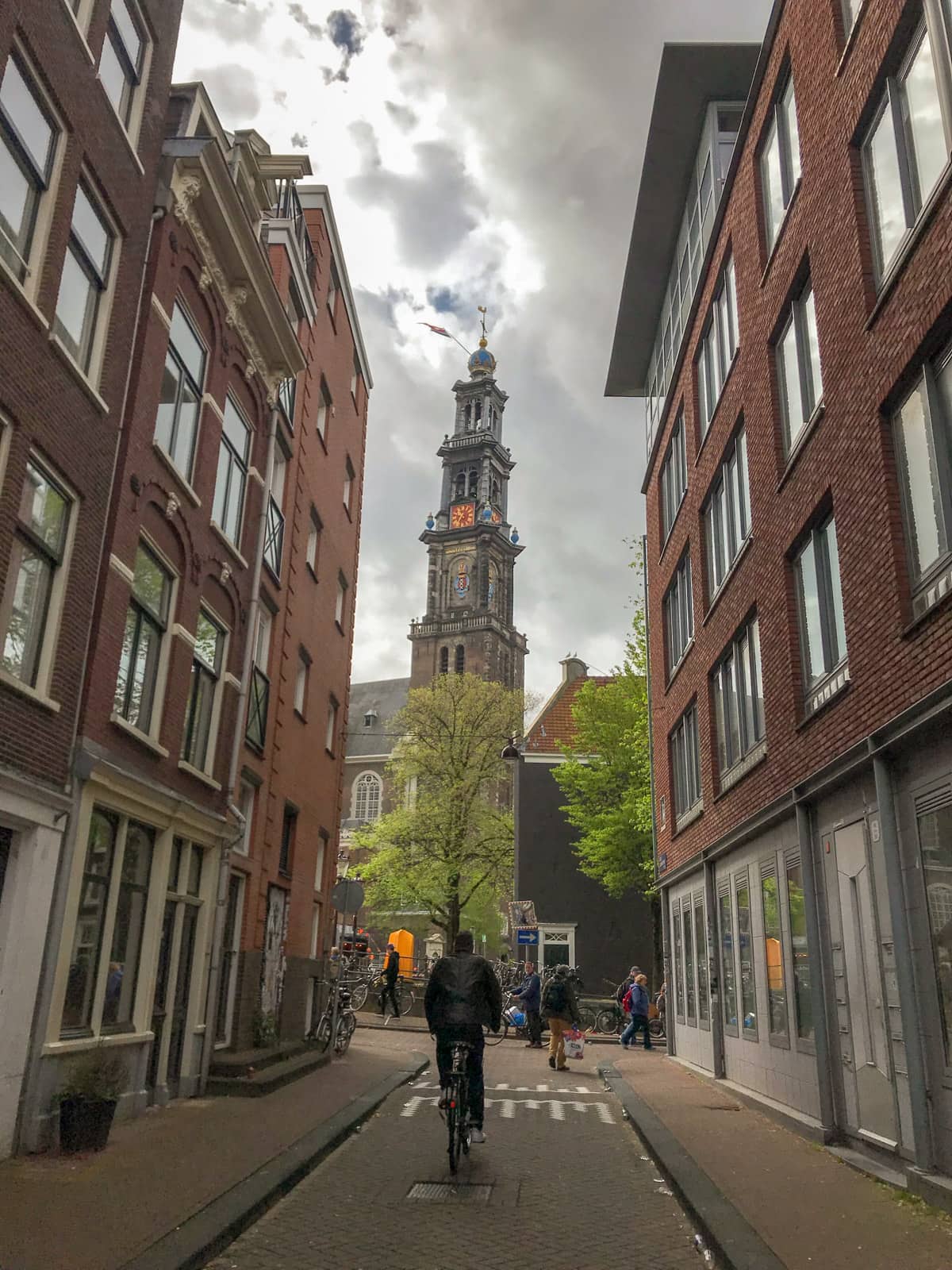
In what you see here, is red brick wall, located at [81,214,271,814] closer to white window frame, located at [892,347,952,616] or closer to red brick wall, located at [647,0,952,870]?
red brick wall, located at [647,0,952,870]

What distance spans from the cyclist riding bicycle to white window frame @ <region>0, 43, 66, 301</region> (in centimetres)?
689

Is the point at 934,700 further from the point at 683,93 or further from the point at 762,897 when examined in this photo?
the point at 683,93

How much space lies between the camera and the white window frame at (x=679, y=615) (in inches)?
831

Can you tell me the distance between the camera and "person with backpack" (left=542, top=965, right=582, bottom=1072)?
17.5 metres

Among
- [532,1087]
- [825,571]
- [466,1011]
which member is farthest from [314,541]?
[466,1011]

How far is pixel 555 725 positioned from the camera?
46125 mm

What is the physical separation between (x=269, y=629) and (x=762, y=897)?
30.5ft

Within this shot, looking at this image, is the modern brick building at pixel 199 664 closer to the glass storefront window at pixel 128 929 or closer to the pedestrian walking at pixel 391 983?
the glass storefront window at pixel 128 929

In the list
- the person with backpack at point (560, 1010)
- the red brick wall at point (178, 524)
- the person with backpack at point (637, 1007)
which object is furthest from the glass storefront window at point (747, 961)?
the person with backpack at point (637, 1007)

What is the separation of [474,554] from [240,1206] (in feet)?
296

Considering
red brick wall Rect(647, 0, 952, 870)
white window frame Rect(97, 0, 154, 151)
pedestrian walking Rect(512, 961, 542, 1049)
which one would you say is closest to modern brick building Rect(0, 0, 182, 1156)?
white window frame Rect(97, 0, 154, 151)

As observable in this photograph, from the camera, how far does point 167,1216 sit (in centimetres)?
675

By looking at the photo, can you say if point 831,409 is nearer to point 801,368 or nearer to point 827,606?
point 801,368

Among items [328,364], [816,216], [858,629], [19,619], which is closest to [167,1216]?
[19,619]
